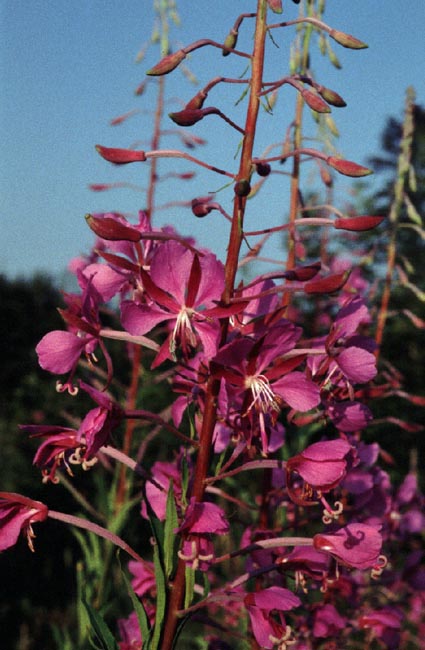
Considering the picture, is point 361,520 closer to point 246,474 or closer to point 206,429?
point 206,429

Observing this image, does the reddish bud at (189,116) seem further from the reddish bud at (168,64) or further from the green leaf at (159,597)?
the green leaf at (159,597)

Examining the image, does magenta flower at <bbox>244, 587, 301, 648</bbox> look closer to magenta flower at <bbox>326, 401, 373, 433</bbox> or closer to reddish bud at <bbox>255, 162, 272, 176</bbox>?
magenta flower at <bbox>326, 401, 373, 433</bbox>

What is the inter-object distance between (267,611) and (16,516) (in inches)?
24.9

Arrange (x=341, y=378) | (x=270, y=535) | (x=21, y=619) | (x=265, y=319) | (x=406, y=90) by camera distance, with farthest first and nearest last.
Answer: (x=21, y=619) < (x=406, y=90) < (x=270, y=535) < (x=341, y=378) < (x=265, y=319)

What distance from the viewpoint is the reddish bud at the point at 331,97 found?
1625 millimetres

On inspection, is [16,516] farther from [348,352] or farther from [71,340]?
[348,352]

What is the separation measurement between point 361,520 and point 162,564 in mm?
803

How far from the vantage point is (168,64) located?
1.66 meters

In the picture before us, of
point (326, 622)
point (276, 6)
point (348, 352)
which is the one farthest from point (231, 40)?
point (326, 622)

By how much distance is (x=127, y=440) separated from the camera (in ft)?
11.9

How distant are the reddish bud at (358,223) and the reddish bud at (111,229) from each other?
0.45 meters

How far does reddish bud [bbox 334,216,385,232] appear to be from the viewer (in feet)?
4.89

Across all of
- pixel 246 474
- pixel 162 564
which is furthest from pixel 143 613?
pixel 246 474

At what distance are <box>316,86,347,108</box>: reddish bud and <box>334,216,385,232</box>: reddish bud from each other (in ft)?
0.97
